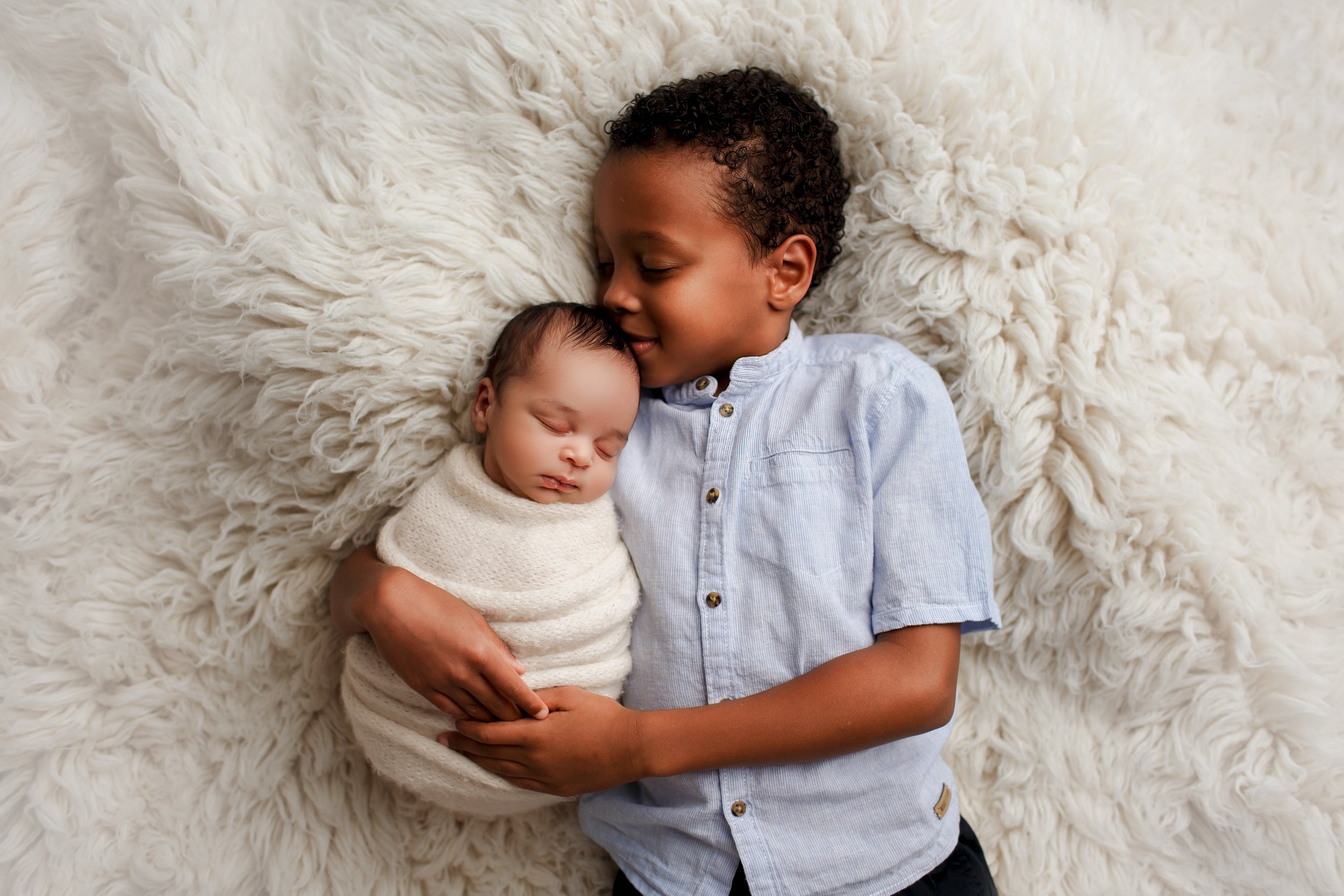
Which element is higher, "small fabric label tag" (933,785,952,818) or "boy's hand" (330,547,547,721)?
"boy's hand" (330,547,547,721)

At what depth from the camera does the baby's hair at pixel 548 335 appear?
1177 millimetres

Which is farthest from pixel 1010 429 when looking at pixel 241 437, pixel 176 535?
pixel 176 535

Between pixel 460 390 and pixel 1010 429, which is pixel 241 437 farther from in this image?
pixel 1010 429

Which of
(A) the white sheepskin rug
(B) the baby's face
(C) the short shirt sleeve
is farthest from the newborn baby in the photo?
(C) the short shirt sleeve

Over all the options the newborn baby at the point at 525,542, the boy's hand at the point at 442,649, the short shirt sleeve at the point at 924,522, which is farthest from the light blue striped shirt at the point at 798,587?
the boy's hand at the point at 442,649

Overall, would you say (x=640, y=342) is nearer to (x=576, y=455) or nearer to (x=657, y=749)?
(x=576, y=455)

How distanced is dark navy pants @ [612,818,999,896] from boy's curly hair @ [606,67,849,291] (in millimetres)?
892

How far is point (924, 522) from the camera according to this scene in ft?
3.76

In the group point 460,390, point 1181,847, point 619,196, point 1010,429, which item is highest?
point 619,196

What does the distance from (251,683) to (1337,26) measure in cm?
194

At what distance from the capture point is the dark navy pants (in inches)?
46.5

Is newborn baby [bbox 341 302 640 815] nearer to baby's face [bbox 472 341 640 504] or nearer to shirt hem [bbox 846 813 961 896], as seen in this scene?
baby's face [bbox 472 341 640 504]

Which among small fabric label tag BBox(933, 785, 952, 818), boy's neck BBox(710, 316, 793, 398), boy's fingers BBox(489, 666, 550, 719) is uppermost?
boy's neck BBox(710, 316, 793, 398)

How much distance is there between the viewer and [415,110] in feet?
4.19
